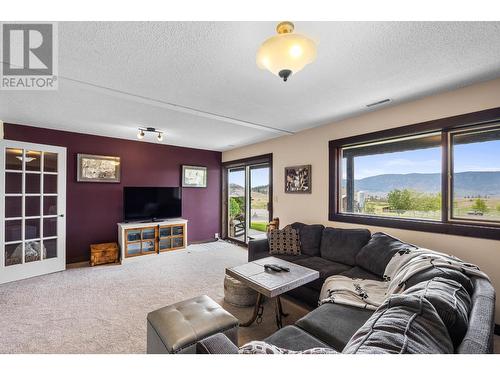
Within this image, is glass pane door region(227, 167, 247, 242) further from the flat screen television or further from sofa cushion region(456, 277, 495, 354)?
sofa cushion region(456, 277, 495, 354)

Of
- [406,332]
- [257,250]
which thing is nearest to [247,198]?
[257,250]

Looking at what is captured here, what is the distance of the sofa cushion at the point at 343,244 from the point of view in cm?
273

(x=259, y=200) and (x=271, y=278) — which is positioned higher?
(x=259, y=200)

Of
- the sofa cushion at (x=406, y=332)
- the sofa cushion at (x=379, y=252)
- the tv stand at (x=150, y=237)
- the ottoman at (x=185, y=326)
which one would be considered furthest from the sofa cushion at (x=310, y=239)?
the tv stand at (x=150, y=237)

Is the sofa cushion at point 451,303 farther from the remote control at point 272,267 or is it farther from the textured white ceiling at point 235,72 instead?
the textured white ceiling at point 235,72

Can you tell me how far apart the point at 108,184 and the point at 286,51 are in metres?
4.50

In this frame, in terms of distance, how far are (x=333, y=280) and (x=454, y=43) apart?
2159 millimetres

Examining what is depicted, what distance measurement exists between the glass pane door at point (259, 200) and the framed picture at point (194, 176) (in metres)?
1.30

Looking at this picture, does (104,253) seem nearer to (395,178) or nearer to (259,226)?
(259,226)

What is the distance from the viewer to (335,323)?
59.6 inches

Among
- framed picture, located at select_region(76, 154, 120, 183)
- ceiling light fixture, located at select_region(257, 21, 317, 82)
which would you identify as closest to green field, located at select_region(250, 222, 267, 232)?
framed picture, located at select_region(76, 154, 120, 183)

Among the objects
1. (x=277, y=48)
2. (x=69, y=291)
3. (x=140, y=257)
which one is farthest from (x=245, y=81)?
(x=140, y=257)
